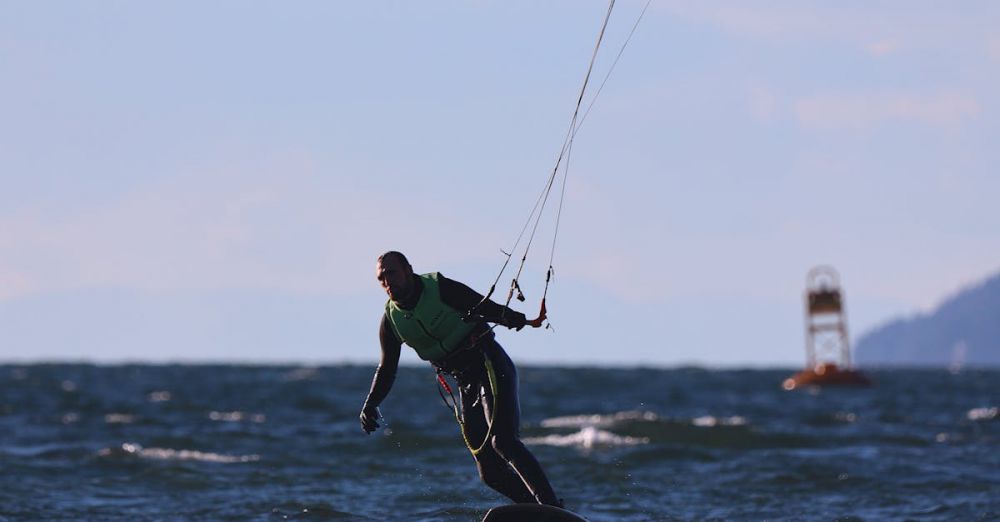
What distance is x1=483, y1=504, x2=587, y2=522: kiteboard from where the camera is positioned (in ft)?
34.9

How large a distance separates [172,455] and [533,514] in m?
13.4

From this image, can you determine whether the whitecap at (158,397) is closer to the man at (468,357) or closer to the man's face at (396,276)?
the man at (468,357)

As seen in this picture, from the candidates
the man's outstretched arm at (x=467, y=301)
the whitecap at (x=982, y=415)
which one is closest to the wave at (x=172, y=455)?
the man's outstretched arm at (x=467, y=301)

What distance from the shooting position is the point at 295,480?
19.6 metres

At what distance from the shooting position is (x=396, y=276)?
1059cm

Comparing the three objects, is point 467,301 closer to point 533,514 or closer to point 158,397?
point 533,514

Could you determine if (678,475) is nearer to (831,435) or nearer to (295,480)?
(295,480)

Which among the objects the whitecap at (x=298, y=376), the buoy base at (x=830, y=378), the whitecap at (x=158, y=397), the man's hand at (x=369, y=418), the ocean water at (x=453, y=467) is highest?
the whitecap at (x=298, y=376)

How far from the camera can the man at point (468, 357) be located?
10672mm

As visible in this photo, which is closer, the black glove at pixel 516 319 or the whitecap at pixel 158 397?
the black glove at pixel 516 319

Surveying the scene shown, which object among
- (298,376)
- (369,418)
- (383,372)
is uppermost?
(298,376)

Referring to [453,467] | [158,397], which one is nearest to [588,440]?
[453,467]

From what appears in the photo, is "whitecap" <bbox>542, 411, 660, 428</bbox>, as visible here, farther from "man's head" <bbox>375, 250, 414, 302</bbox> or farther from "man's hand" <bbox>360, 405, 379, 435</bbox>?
"man's head" <bbox>375, 250, 414, 302</bbox>

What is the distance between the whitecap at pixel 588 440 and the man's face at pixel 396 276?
16.1m
